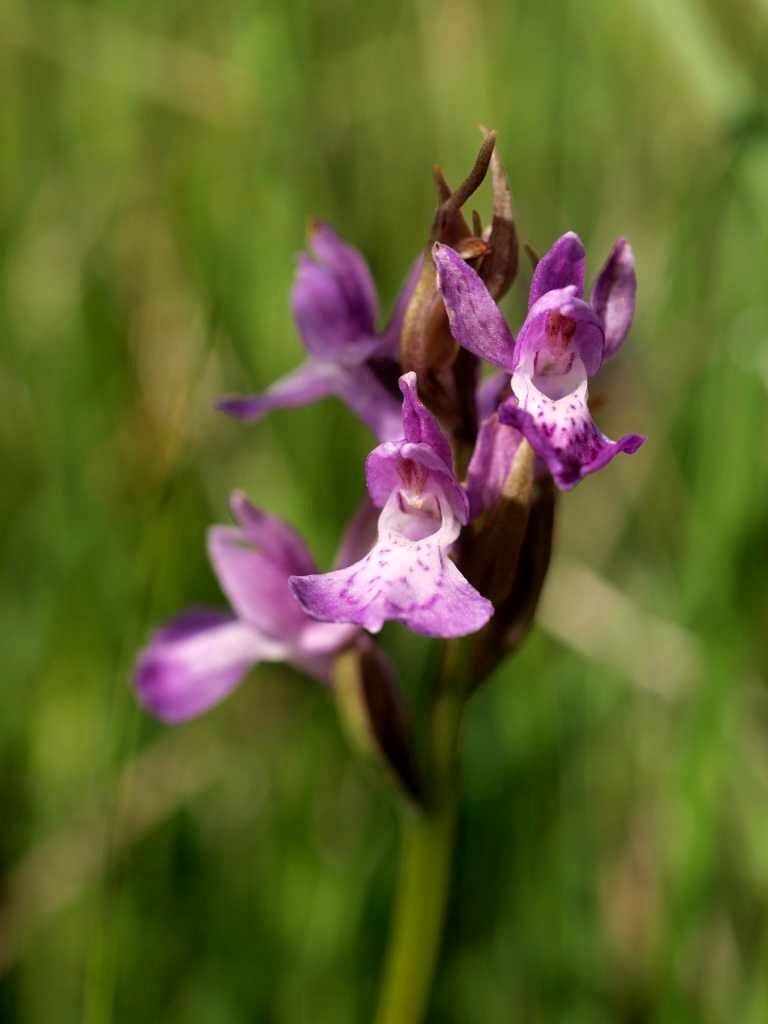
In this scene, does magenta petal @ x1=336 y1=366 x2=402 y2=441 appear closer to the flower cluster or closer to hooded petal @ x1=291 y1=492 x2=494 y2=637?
the flower cluster

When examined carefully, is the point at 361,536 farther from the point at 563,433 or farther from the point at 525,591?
the point at 563,433

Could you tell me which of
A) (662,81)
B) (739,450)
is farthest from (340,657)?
(662,81)

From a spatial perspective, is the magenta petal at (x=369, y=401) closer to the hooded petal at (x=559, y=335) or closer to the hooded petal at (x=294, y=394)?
the hooded petal at (x=294, y=394)

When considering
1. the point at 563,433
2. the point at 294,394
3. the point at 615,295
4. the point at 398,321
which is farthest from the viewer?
the point at 294,394

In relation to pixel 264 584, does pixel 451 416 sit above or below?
above

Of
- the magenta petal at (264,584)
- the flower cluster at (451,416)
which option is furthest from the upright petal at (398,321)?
the magenta petal at (264,584)

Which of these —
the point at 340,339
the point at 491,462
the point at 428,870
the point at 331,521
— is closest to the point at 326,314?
the point at 340,339

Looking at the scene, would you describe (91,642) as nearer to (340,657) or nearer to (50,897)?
(50,897)

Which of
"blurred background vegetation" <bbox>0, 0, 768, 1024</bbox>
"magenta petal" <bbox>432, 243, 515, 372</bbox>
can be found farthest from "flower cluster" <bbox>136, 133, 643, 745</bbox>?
"blurred background vegetation" <bbox>0, 0, 768, 1024</bbox>
